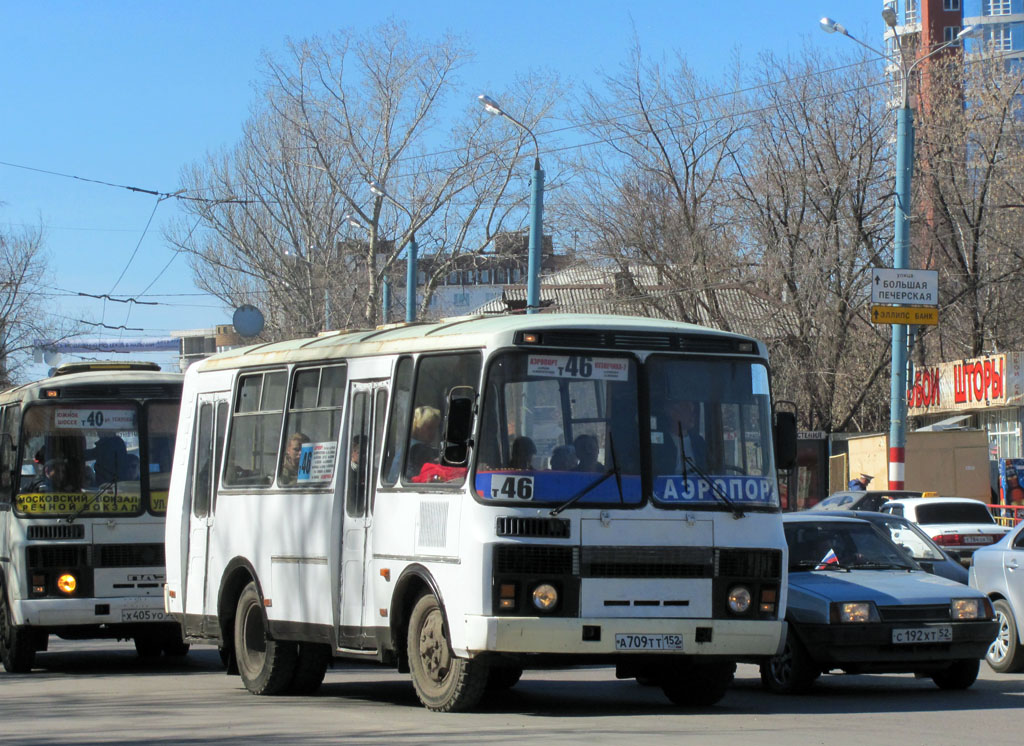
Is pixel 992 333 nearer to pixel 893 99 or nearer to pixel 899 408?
pixel 893 99

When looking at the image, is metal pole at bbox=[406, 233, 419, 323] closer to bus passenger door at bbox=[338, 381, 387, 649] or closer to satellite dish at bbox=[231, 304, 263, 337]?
satellite dish at bbox=[231, 304, 263, 337]

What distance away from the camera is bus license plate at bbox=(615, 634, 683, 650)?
941 centimetres

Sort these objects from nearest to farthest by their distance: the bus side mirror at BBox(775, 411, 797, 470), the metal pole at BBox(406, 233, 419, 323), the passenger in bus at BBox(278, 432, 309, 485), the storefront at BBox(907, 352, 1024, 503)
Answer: the bus side mirror at BBox(775, 411, 797, 470) < the passenger in bus at BBox(278, 432, 309, 485) < the storefront at BBox(907, 352, 1024, 503) < the metal pole at BBox(406, 233, 419, 323)

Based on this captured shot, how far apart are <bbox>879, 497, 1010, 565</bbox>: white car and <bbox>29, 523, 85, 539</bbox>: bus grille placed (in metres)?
12.3

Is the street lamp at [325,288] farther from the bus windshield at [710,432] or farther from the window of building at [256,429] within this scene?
the bus windshield at [710,432]

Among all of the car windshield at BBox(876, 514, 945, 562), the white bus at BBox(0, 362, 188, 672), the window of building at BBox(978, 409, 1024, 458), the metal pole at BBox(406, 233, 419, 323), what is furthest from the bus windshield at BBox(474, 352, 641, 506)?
the window of building at BBox(978, 409, 1024, 458)

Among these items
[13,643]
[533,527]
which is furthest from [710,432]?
[13,643]

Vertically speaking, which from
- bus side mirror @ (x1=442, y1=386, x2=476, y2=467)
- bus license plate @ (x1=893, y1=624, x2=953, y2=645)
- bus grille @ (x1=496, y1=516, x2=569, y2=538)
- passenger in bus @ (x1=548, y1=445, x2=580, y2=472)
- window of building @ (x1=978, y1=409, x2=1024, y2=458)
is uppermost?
window of building @ (x1=978, y1=409, x2=1024, y2=458)

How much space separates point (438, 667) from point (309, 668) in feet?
8.16

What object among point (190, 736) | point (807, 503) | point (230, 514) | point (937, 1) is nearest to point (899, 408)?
point (807, 503)

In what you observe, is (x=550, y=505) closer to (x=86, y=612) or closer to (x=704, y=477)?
(x=704, y=477)

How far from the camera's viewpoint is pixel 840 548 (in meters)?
12.4

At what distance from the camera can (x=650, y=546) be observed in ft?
31.3

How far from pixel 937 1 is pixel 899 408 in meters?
75.9
